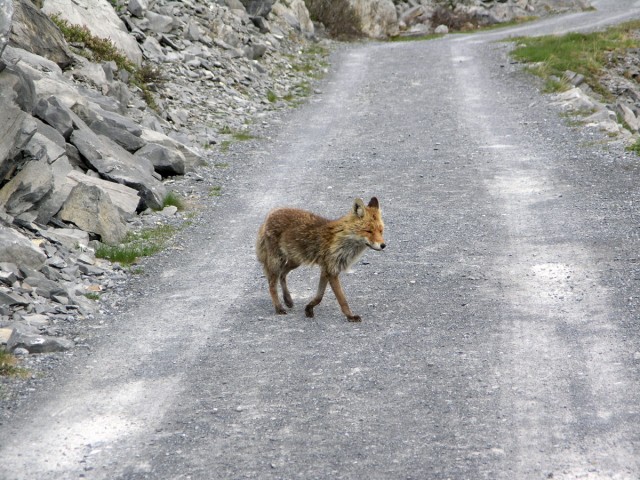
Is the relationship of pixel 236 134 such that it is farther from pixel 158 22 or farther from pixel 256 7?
pixel 256 7

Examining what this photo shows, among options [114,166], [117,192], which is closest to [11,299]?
[117,192]

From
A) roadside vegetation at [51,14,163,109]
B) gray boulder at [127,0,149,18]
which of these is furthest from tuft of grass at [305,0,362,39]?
roadside vegetation at [51,14,163,109]

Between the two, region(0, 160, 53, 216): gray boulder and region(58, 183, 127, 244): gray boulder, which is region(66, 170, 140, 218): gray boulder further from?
region(0, 160, 53, 216): gray boulder

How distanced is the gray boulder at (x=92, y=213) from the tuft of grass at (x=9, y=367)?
414cm

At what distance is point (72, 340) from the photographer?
850cm

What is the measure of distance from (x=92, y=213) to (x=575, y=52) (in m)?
21.4

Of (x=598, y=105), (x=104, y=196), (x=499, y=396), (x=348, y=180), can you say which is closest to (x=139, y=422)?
(x=499, y=396)

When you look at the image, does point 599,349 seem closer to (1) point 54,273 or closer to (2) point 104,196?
(1) point 54,273

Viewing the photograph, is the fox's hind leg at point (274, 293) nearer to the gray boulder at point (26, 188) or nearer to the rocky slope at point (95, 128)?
the rocky slope at point (95, 128)

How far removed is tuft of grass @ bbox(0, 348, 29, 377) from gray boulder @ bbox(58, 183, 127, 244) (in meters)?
4.14

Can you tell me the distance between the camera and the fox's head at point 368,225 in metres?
8.66

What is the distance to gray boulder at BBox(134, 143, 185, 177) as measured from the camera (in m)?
15.3

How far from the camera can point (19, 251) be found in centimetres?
979

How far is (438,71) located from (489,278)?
18.9 meters
